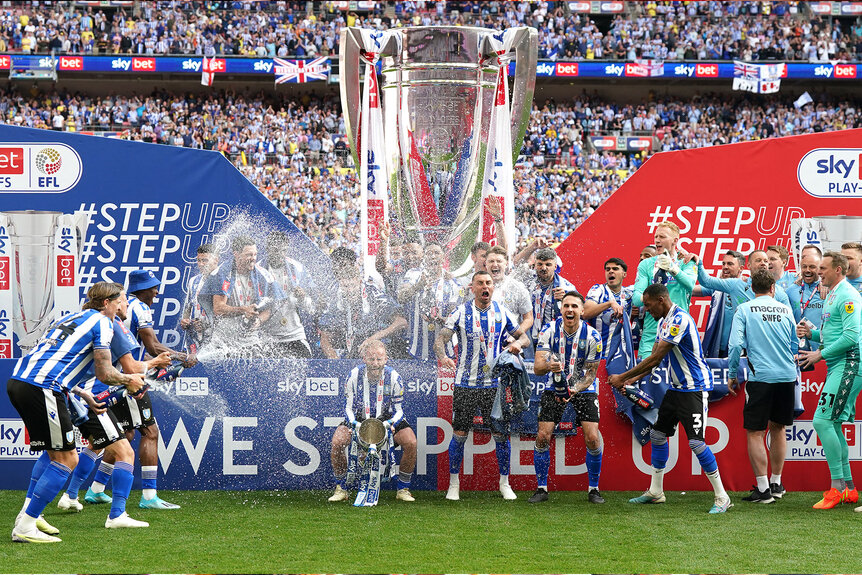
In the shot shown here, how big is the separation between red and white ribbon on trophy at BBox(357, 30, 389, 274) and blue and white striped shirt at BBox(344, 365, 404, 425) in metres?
1.86

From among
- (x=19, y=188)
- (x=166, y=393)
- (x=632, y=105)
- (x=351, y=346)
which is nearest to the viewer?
(x=166, y=393)

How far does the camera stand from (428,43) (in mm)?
9008

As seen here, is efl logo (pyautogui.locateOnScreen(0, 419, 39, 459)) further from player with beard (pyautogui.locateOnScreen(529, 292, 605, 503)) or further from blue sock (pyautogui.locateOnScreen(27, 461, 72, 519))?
player with beard (pyautogui.locateOnScreen(529, 292, 605, 503))

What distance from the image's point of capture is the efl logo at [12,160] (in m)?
9.99

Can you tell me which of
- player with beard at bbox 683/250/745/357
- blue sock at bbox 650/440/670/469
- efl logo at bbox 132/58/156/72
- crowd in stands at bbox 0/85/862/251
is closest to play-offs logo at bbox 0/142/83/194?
player with beard at bbox 683/250/745/357

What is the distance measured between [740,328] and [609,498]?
1.57 meters

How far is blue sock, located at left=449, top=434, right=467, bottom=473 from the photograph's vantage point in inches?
291

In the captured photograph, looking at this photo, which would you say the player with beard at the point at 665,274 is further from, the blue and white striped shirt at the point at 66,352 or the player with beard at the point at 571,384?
the blue and white striped shirt at the point at 66,352

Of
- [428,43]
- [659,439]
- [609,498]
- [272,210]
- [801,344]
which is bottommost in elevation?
[609,498]

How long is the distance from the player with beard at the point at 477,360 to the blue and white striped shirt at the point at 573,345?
0.56 feet

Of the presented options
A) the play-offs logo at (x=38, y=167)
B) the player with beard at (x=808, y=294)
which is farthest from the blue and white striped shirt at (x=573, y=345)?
the play-offs logo at (x=38, y=167)

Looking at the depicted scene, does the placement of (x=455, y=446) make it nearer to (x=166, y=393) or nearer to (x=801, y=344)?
(x=166, y=393)

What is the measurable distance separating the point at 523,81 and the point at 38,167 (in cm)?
482

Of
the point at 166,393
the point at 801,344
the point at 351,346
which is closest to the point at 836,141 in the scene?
the point at 801,344
